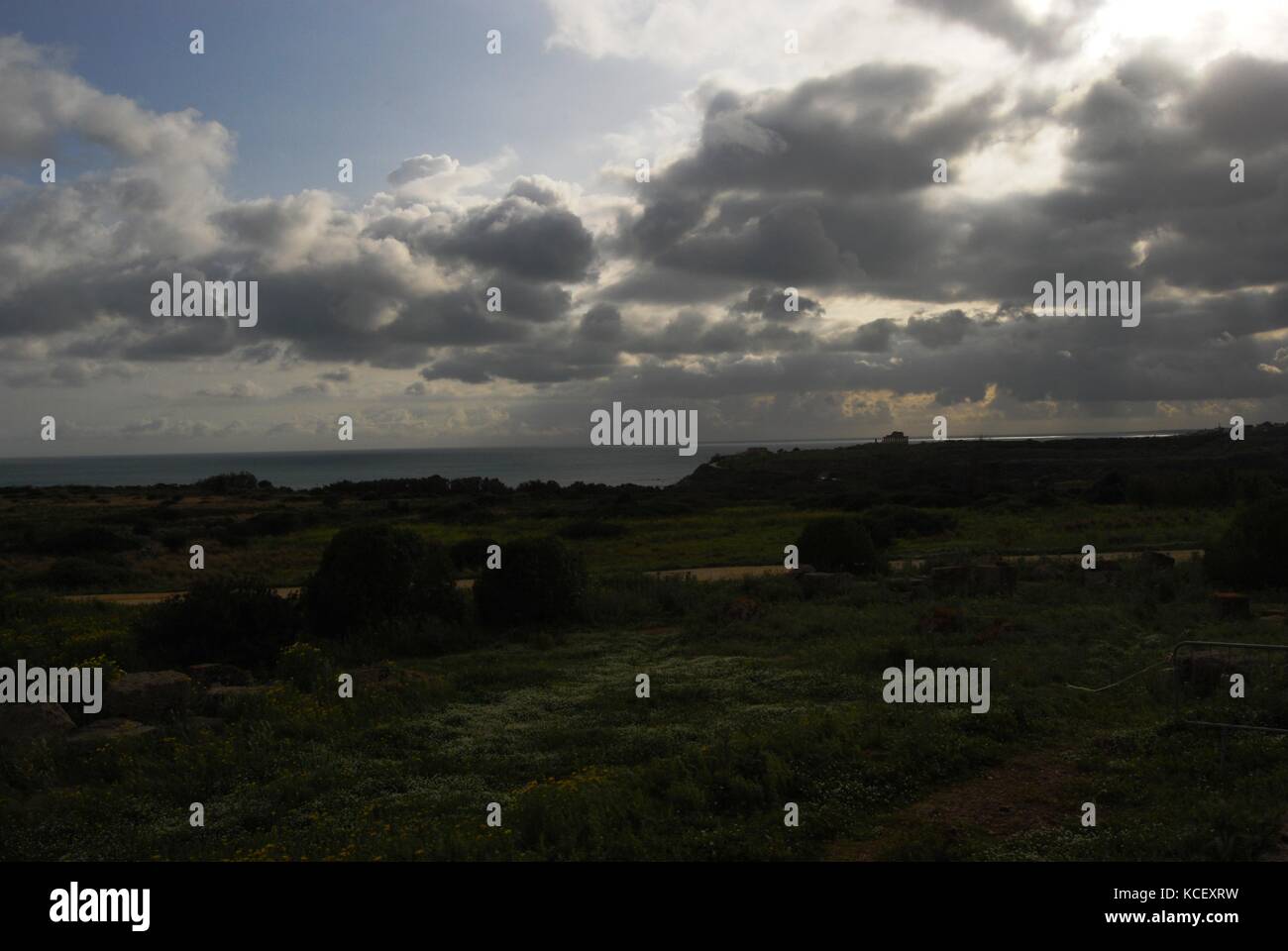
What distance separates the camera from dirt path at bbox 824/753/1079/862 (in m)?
7.19

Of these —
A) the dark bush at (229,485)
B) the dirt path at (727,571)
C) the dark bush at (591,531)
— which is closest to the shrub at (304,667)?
the dirt path at (727,571)

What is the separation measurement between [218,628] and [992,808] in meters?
12.8

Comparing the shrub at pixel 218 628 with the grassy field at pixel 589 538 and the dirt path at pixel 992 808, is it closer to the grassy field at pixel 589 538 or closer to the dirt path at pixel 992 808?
the grassy field at pixel 589 538

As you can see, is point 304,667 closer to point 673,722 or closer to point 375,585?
point 375,585

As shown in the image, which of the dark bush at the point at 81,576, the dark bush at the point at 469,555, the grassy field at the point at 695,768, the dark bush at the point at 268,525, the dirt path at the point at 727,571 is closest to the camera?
the grassy field at the point at 695,768

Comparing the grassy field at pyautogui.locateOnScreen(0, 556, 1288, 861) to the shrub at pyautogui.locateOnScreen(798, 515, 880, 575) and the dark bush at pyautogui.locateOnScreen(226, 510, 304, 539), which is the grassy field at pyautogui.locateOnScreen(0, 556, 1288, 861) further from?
the dark bush at pyautogui.locateOnScreen(226, 510, 304, 539)

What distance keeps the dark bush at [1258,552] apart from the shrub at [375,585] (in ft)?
53.4

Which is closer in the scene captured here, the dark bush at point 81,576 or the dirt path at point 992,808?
the dirt path at point 992,808

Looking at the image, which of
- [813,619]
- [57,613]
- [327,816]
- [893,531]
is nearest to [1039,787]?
[327,816]

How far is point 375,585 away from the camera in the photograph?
57.3 ft

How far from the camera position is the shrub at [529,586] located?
18.5 metres

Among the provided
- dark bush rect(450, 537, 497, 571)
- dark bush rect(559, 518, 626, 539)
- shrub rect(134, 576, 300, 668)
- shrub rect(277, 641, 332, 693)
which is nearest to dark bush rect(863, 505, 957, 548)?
dark bush rect(559, 518, 626, 539)
